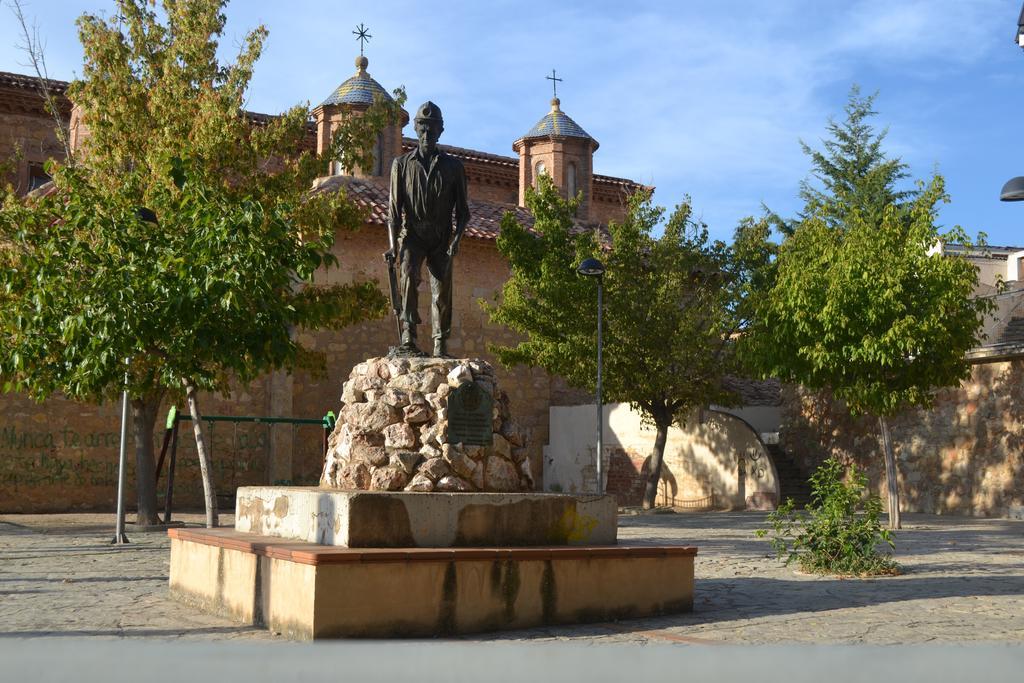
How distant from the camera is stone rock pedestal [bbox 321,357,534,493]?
7.07m

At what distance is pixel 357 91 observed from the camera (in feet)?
88.5

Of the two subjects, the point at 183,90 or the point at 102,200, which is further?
the point at 183,90

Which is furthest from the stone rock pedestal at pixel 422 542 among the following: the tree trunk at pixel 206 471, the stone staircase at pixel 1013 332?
the stone staircase at pixel 1013 332

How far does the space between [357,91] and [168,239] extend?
1754 cm

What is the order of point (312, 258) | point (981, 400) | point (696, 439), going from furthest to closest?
A: point (696, 439) < point (981, 400) < point (312, 258)

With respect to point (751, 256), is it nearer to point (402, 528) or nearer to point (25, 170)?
point (402, 528)

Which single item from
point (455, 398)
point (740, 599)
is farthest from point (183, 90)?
point (740, 599)

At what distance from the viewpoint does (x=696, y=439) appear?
21516mm

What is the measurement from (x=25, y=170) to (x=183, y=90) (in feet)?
46.0

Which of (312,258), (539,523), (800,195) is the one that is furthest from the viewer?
(800,195)

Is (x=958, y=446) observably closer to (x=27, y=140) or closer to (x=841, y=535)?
(x=841, y=535)

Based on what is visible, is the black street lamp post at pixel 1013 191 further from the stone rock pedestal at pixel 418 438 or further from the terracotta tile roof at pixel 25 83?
the terracotta tile roof at pixel 25 83

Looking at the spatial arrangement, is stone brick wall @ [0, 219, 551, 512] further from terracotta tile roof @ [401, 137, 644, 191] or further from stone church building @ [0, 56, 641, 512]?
terracotta tile roof @ [401, 137, 644, 191]

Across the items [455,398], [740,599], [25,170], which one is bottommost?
[740,599]
